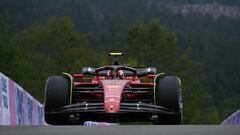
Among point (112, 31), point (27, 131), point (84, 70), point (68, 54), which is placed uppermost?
point (112, 31)

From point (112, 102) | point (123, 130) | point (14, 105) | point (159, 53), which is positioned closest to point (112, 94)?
point (112, 102)

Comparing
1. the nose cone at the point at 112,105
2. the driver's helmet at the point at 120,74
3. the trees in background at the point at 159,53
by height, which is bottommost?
the nose cone at the point at 112,105

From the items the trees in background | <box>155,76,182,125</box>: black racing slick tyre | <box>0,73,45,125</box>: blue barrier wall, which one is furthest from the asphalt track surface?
the trees in background

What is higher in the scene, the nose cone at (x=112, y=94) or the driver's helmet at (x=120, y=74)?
the driver's helmet at (x=120, y=74)

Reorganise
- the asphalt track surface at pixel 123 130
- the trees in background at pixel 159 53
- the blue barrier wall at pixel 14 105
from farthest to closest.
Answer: the trees in background at pixel 159 53, the blue barrier wall at pixel 14 105, the asphalt track surface at pixel 123 130

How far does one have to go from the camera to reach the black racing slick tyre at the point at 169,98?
1493 cm

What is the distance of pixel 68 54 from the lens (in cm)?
7694

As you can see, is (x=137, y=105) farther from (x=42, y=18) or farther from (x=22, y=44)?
(x=42, y=18)

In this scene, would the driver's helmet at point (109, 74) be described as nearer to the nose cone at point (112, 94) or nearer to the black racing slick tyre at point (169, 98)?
the nose cone at point (112, 94)

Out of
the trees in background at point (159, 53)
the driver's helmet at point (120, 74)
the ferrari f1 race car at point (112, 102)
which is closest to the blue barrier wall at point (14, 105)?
the ferrari f1 race car at point (112, 102)

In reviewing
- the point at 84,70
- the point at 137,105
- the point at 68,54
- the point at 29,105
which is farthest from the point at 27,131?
the point at 68,54

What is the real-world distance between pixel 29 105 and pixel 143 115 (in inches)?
245

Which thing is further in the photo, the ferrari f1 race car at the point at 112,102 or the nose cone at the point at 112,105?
the nose cone at the point at 112,105

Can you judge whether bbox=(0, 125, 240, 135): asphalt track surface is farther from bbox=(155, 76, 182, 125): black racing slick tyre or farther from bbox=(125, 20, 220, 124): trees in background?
bbox=(125, 20, 220, 124): trees in background
